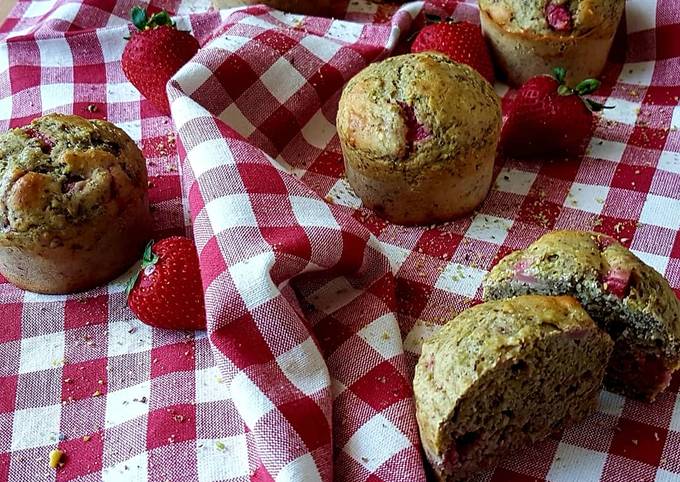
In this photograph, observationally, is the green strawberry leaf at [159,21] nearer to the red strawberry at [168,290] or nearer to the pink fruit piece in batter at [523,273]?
the red strawberry at [168,290]

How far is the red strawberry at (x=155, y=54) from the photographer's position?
2742mm

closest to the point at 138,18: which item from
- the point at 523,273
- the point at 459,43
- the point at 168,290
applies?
the point at 459,43

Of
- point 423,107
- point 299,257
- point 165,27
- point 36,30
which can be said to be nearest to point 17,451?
point 299,257

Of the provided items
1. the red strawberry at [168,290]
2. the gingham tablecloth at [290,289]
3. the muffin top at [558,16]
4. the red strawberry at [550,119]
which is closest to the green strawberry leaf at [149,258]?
the red strawberry at [168,290]

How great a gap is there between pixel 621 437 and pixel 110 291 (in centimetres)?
135

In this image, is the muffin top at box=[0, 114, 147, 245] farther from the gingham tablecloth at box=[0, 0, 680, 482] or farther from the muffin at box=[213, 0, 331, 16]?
the muffin at box=[213, 0, 331, 16]

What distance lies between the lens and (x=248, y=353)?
6.16ft

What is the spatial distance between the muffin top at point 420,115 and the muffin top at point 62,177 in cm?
62

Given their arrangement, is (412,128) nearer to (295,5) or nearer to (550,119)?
(550,119)

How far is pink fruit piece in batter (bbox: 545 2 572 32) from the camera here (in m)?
2.63

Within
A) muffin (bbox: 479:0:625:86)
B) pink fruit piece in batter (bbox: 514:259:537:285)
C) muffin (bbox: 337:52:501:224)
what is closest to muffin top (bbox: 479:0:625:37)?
muffin (bbox: 479:0:625:86)

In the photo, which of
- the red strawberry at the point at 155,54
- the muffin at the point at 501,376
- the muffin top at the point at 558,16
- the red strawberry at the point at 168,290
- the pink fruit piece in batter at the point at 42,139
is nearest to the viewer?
the muffin at the point at 501,376

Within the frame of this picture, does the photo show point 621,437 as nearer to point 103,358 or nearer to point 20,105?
point 103,358

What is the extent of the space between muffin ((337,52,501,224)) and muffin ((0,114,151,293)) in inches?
24.3
